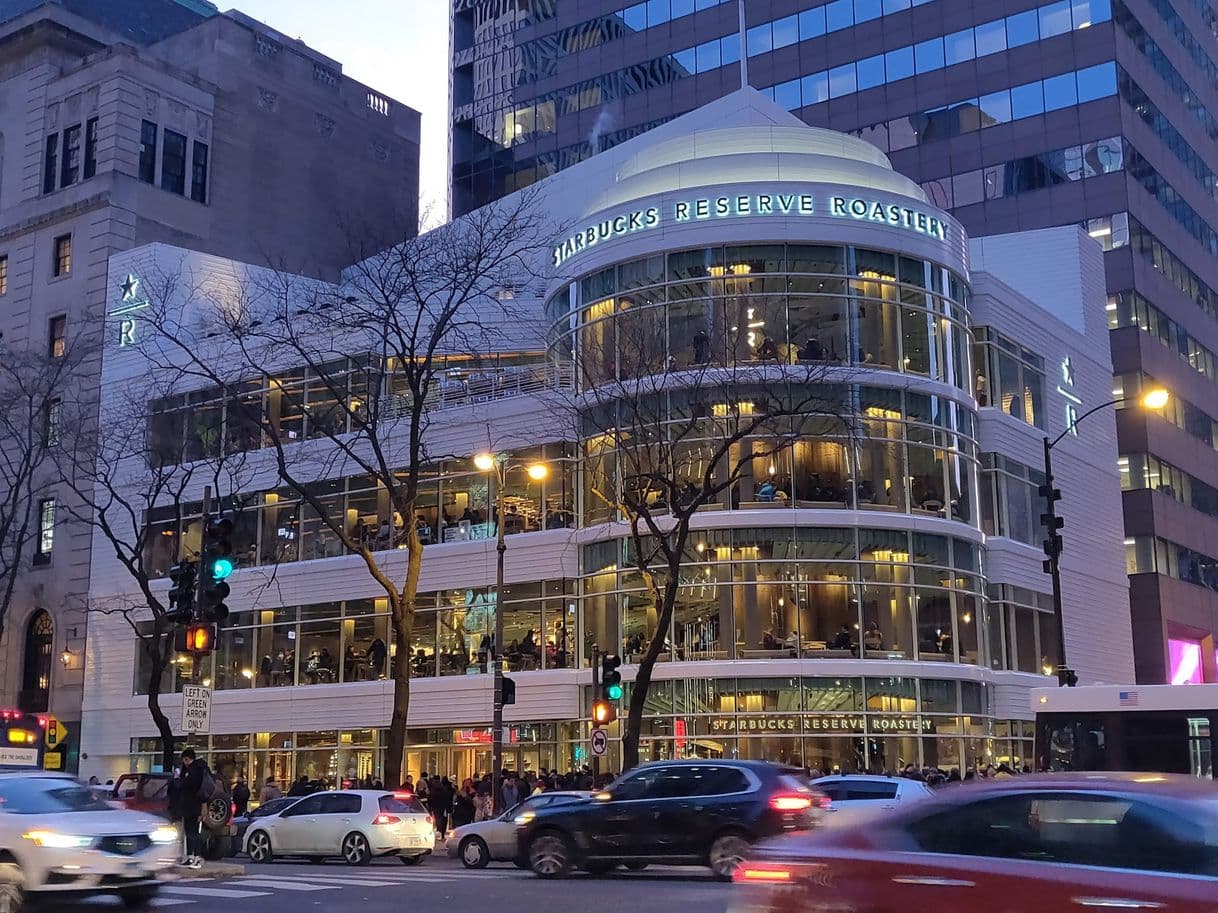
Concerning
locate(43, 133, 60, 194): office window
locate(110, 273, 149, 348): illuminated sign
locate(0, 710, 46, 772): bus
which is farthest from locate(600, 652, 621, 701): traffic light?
locate(43, 133, 60, 194): office window

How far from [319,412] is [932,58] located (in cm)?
3500

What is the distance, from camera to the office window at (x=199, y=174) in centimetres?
5697

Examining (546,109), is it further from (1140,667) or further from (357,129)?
(1140,667)

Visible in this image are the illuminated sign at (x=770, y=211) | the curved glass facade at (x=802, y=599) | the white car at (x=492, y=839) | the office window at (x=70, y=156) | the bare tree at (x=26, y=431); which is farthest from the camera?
the office window at (x=70, y=156)

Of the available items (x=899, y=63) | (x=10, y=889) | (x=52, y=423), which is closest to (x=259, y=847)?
(x=10, y=889)

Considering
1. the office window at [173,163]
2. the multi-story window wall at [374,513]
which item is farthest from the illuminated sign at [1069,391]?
the office window at [173,163]

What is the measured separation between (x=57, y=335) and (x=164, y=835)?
141ft

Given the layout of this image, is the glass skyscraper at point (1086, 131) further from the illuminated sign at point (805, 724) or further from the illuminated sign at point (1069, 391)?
the illuminated sign at point (805, 724)

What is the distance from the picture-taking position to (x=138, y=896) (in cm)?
1487

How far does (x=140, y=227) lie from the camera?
177 feet

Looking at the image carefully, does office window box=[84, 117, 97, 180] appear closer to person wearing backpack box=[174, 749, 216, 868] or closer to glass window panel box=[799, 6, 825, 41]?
glass window panel box=[799, 6, 825, 41]

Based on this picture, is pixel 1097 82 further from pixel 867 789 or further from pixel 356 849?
pixel 356 849

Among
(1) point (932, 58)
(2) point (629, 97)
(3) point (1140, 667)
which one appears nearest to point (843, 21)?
(1) point (932, 58)

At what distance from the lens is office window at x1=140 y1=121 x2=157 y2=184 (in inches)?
2159
